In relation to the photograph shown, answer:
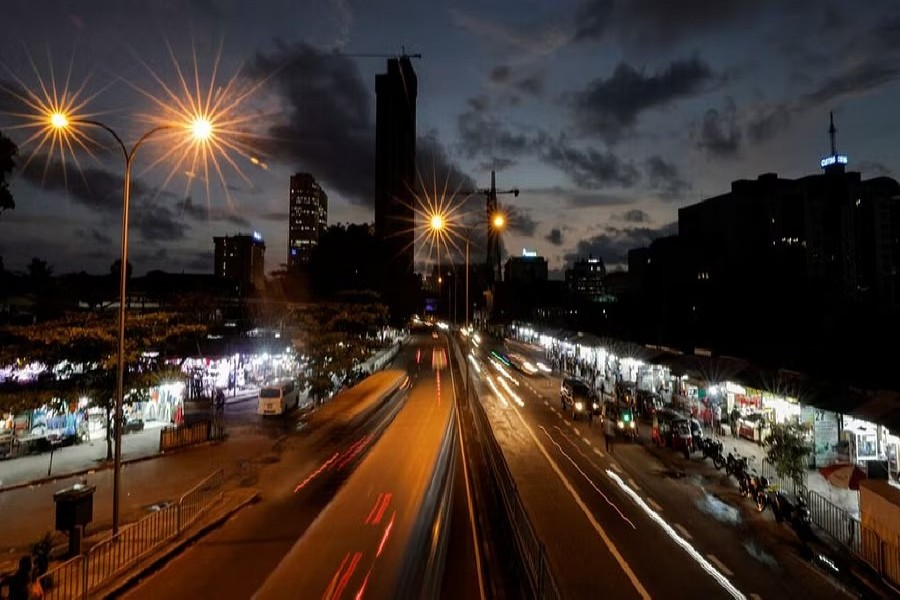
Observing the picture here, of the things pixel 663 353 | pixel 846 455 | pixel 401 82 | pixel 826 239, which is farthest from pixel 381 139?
pixel 846 455

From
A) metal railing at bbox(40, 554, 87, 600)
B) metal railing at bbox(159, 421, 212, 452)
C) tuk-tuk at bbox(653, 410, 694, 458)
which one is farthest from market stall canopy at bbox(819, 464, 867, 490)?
metal railing at bbox(159, 421, 212, 452)

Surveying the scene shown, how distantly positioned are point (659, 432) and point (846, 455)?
6538 millimetres

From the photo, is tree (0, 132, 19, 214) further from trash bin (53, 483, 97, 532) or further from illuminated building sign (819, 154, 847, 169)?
illuminated building sign (819, 154, 847, 169)

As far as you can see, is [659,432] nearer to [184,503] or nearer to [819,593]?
[819,593]

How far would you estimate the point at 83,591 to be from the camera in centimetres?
1031

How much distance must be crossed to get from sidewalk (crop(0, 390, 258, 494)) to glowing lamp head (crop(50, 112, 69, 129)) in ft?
36.1

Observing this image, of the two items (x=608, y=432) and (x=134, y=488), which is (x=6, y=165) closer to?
(x=134, y=488)

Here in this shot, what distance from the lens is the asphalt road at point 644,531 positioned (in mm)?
11289

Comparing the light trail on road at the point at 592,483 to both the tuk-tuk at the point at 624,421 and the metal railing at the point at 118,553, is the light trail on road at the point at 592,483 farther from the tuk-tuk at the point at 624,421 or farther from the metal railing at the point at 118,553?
the metal railing at the point at 118,553

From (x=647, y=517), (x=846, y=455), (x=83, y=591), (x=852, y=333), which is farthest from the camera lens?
(x=852, y=333)

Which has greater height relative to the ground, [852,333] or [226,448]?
[852,333]

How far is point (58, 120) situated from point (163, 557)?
31.0ft

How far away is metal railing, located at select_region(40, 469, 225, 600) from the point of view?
10.4 m

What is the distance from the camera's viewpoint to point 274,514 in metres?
15.7
